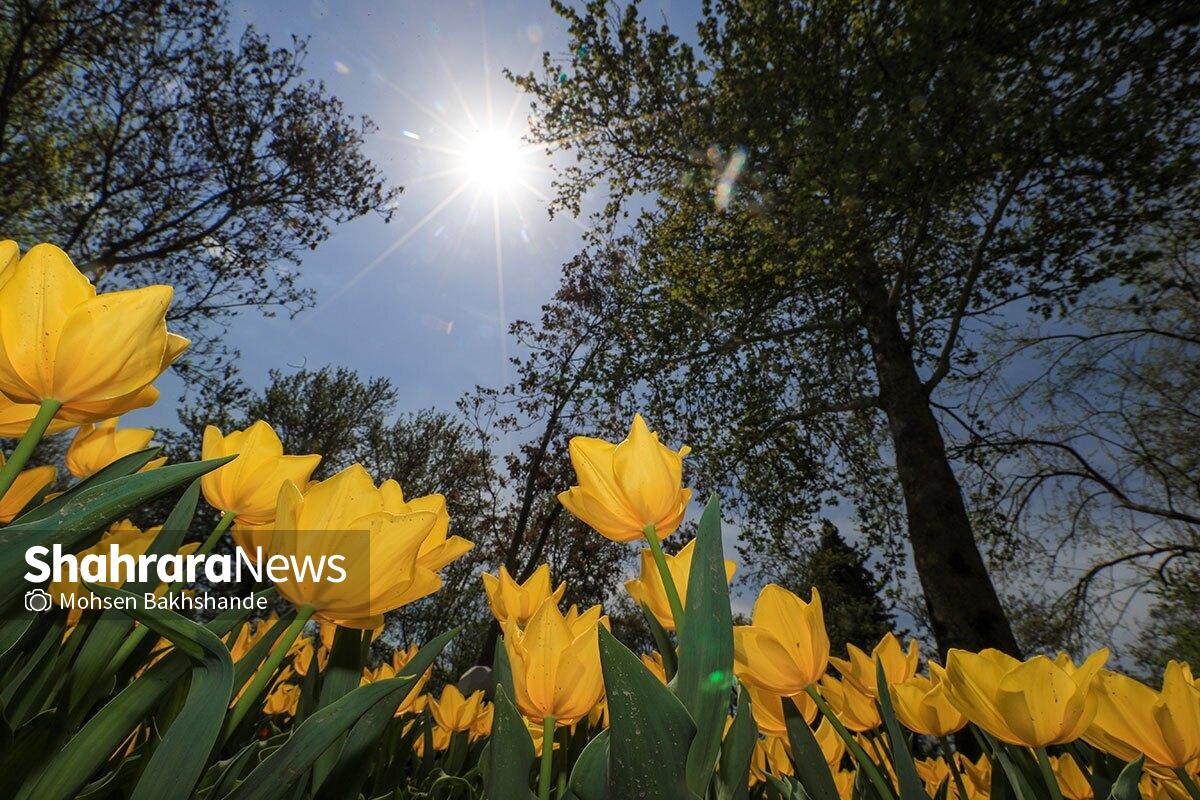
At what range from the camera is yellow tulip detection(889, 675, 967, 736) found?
1.17 m

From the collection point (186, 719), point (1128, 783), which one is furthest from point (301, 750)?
point (1128, 783)

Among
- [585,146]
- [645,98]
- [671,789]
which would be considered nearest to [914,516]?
[671,789]

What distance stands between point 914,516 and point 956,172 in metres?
3.74

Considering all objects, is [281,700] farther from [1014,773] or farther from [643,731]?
[1014,773]

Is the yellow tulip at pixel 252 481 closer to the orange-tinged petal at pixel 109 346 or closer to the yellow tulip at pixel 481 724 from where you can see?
the orange-tinged petal at pixel 109 346

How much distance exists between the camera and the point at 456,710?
197 centimetres

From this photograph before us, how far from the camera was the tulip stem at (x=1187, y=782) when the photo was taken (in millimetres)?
806

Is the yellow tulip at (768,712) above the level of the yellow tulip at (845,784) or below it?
above

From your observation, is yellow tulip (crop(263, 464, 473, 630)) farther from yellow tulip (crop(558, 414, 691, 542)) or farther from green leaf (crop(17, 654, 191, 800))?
yellow tulip (crop(558, 414, 691, 542))

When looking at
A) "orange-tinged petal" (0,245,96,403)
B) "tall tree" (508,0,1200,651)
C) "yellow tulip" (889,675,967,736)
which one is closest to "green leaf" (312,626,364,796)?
"orange-tinged petal" (0,245,96,403)

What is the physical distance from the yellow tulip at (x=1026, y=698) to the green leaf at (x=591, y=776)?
0.52 meters

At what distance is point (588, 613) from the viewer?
3.06ft

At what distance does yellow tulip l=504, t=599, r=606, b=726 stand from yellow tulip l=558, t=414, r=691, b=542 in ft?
0.52

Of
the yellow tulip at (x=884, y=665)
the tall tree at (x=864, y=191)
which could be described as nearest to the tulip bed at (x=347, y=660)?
the yellow tulip at (x=884, y=665)
